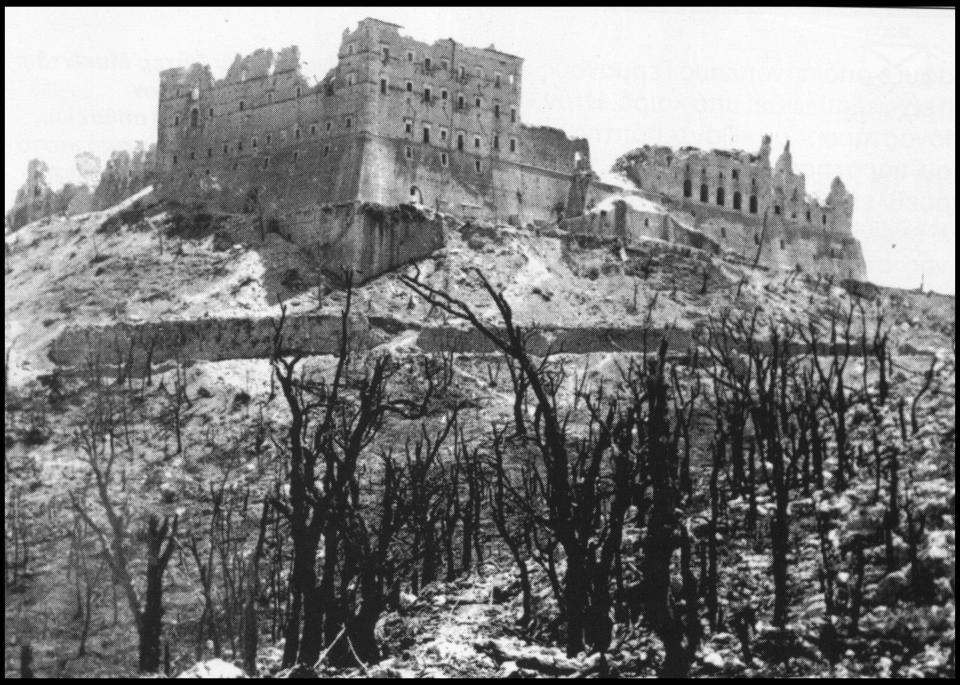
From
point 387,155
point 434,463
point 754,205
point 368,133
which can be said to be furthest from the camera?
point 754,205

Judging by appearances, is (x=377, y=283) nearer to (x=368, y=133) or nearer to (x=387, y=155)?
(x=387, y=155)

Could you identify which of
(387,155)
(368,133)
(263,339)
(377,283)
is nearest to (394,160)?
(387,155)

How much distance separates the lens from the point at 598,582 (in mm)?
24828

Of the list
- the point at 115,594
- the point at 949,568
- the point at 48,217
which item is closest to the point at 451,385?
the point at 115,594

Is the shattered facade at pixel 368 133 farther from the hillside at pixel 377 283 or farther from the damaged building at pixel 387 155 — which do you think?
the hillside at pixel 377 283

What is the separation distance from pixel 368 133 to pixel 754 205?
25596mm

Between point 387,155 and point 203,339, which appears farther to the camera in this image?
point 387,155

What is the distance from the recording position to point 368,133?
225 feet

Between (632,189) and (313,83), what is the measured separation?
18772 millimetres

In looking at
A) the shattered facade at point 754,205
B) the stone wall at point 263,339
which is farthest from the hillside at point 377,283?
the shattered facade at point 754,205

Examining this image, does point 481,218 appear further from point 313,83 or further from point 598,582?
point 598,582

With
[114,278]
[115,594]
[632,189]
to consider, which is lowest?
[115,594]

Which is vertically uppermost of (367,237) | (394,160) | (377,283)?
(394,160)

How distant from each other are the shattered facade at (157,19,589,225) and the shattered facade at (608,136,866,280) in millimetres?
7247
